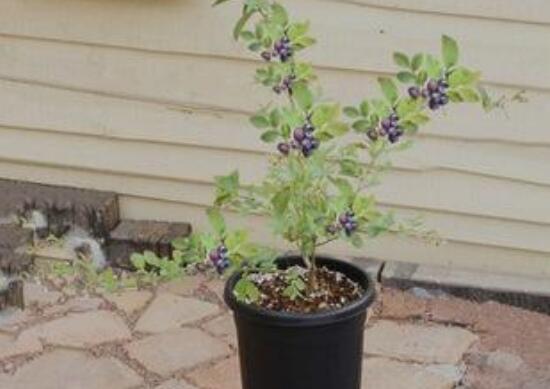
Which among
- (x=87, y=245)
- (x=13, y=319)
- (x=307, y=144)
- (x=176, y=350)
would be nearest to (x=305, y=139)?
(x=307, y=144)

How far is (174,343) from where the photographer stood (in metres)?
3.45

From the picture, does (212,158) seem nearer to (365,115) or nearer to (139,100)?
(139,100)

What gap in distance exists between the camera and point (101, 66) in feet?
12.6

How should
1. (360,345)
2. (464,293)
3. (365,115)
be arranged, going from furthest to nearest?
(464,293) < (360,345) < (365,115)

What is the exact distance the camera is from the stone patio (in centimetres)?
327

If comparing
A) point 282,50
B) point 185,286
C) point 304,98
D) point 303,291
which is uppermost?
point 282,50

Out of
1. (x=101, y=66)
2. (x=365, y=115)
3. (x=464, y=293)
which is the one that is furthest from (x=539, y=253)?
(x=101, y=66)

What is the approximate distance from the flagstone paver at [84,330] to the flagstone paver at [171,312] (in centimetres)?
8

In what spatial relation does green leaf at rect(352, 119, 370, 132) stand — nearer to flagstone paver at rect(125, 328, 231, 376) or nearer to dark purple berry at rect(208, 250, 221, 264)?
dark purple berry at rect(208, 250, 221, 264)

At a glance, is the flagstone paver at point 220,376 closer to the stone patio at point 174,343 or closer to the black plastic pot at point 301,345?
the stone patio at point 174,343

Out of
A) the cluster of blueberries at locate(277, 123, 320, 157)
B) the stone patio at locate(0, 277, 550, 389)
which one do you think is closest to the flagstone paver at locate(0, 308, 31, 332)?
the stone patio at locate(0, 277, 550, 389)

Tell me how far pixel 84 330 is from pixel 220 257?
1.06 meters

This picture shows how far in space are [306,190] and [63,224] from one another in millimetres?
1561

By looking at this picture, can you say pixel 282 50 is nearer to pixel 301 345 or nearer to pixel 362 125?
pixel 362 125
